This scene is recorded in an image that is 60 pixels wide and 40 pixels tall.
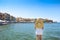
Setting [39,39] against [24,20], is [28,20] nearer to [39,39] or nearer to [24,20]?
[24,20]

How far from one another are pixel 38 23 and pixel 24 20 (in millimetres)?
120987

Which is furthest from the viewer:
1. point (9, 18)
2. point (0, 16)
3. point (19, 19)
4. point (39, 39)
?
point (19, 19)

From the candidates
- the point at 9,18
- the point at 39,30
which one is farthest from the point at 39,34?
the point at 9,18

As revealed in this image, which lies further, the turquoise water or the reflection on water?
the turquoise water

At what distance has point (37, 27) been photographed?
12.6 ft

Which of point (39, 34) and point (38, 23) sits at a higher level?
point (38, 23)

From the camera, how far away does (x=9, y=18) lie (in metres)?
96.7

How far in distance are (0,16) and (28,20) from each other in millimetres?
49740

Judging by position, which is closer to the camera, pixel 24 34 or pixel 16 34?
pixel 24 34

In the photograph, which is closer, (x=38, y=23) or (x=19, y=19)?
(x=38, y=23)

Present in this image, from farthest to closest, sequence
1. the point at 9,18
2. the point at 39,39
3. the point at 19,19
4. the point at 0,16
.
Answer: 1. the point at 19,19
2. the point at 9,18
3. the point at 0,16
4. the point at 39,39

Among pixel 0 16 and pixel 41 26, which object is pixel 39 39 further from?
pixel 0 16

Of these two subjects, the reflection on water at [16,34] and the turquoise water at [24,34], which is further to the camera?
the turquoise water at [24,34]

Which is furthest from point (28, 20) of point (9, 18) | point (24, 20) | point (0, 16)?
point (0, 16)
